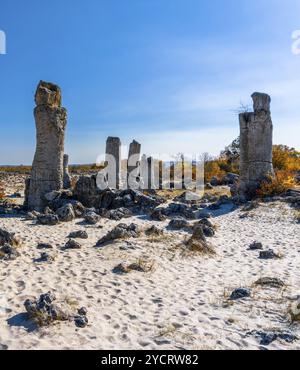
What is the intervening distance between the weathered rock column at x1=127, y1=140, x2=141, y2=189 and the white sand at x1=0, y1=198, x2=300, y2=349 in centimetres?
983

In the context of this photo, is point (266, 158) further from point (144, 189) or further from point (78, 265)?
point (78, 265)

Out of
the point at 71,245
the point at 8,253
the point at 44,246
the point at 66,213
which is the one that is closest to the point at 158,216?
the point at 66,213

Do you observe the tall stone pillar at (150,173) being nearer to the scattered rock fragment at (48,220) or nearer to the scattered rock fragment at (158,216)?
the scattered rock fragment at (158,216)

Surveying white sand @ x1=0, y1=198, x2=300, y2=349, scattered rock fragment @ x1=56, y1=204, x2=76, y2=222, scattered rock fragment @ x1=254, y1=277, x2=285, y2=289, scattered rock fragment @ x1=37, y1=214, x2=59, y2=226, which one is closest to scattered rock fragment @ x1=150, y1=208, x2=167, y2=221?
white sand @ x1=0, y1=198, x2=300, y2=349

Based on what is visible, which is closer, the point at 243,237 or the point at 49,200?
the point at 243,237

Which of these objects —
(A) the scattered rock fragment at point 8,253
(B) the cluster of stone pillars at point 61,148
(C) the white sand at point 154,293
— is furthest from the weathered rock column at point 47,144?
(A) the scattered rock fragment at point 8,253

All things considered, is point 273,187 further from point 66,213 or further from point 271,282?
point 271,282

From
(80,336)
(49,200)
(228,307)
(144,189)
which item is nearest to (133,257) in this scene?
(228,307)

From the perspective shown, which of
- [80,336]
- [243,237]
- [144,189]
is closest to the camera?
[80,336]

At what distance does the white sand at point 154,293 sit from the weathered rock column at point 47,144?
3.78 metres

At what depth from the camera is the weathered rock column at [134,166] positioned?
20.1 m

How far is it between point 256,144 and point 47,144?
24.5 ft

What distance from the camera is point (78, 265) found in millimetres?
7512
